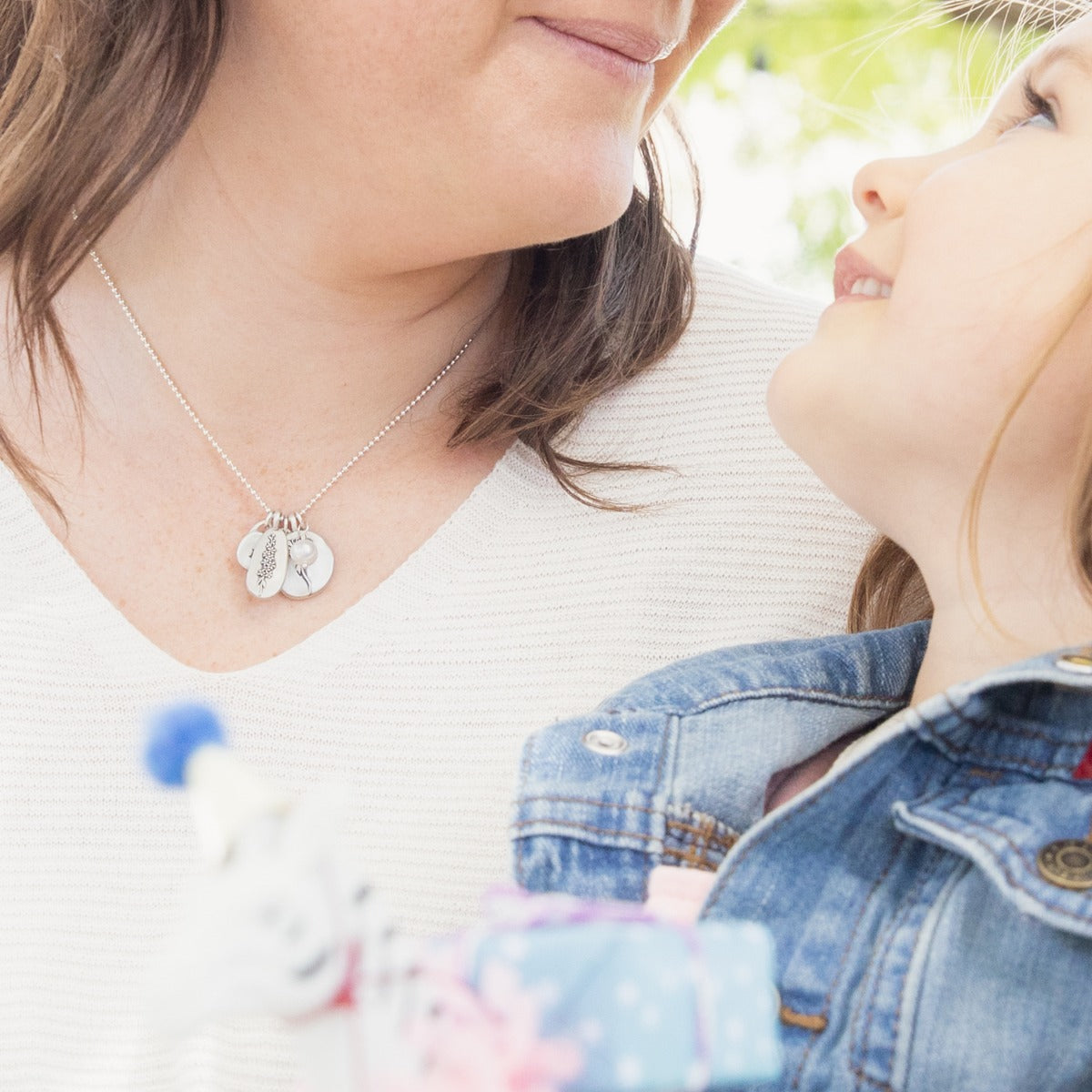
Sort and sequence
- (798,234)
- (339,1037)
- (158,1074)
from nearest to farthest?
(339,1037)
(158,1074)
(798,234)

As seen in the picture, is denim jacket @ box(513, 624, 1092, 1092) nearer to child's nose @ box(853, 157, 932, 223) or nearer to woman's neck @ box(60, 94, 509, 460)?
child's nose @ box(853, 157, 932, 223)

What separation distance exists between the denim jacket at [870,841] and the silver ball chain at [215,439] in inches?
18.0

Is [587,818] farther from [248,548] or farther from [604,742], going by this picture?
[248,548]

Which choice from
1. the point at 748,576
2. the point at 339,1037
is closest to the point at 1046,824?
the point at 748,576

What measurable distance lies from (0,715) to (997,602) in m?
0.94

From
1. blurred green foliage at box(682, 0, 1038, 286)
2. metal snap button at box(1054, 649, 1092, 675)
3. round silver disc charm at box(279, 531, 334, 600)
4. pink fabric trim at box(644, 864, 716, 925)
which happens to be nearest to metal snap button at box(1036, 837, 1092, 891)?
metal snap button at box(1054, 649, 1092, 675)

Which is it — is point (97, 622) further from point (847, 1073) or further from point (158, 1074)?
point (847, 1073)

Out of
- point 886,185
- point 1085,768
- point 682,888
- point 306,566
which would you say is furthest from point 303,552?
point 1085,768

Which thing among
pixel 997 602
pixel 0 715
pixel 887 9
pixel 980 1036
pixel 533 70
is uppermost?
pixel 887 9

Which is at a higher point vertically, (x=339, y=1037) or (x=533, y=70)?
(x=533, y=70)

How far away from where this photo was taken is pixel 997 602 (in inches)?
44.5

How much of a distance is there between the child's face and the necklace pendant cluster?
0.52 meters

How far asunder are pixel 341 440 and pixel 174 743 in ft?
3.47

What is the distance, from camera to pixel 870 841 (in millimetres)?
1090
